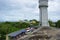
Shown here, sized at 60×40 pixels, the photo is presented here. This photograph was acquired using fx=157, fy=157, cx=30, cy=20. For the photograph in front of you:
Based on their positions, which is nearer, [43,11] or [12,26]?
[43,11]

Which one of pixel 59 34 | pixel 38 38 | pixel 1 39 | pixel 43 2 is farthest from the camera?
pixel 1 39

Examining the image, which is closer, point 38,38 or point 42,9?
point 38,38

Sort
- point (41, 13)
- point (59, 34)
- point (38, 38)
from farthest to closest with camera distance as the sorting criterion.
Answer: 1. point (41, 13)
2. point (59, 34)
3. point (38, 38)

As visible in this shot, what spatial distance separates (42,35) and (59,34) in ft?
5.57

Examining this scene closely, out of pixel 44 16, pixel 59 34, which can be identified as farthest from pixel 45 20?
pixel 59 34

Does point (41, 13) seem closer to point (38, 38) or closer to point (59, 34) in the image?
point (59, 34)

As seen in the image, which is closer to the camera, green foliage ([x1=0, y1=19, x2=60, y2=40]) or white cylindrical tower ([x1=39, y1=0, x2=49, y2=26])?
white cylindrical tower ([x1=39, y1=0, x2=49, y2=26])

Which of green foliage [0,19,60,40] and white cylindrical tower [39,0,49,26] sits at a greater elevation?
white cylindrical tower [39,0,49,26]

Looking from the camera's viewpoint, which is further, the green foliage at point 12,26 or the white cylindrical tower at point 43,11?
the green foliage at point 12,26

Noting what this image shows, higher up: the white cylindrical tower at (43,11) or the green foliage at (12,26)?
the white cylindrical tower at (43,11)

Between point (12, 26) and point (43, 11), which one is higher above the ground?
point (43, 11)

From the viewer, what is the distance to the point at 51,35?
10867mm

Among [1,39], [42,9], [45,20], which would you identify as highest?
[42,9]

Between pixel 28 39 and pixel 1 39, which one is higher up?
pixel 28 39
